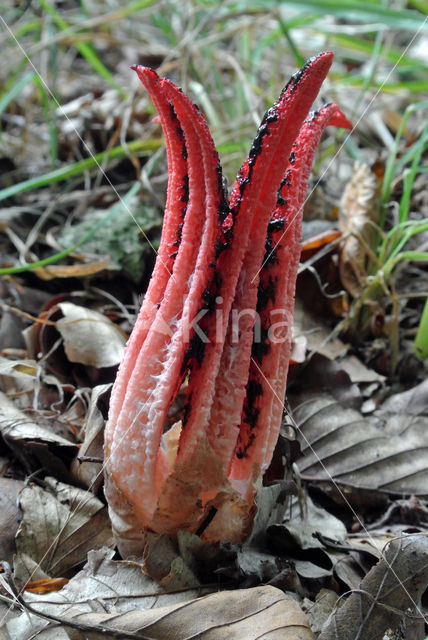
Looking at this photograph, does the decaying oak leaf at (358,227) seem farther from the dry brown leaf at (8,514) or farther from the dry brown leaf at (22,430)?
the dry brown leaf at (8,514)

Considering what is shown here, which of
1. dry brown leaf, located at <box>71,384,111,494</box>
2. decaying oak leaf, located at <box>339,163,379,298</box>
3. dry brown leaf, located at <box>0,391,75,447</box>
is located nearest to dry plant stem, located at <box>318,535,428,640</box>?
dry brown leaf, located at <box>71,384,111,494</box>

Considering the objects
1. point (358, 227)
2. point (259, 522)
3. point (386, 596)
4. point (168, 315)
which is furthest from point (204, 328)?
point (358, 227)

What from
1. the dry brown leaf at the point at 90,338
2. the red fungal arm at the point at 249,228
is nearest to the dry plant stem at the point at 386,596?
the red fungal arm at the point at 249,228

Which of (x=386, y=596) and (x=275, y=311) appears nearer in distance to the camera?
(x=386, y=596)

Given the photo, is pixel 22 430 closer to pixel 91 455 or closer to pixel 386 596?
pixel 91 455

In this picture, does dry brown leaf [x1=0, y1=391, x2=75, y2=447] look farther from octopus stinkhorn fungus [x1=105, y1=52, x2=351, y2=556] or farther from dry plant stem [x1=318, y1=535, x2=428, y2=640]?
dry plant stem [x1=318, y1=535, x2=428, y2=640]

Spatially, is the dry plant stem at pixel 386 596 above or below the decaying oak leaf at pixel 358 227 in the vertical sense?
below
